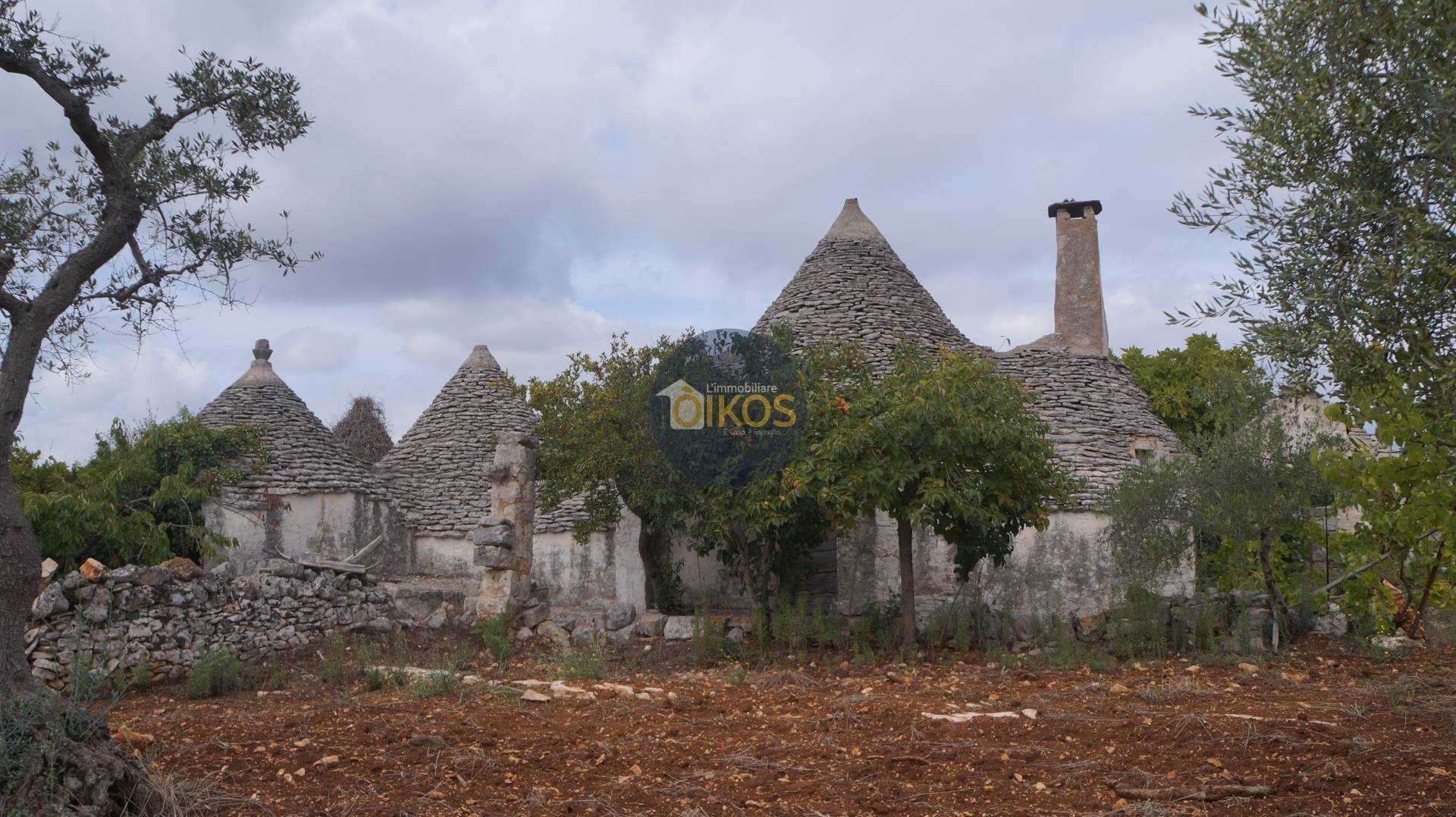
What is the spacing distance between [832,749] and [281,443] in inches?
615

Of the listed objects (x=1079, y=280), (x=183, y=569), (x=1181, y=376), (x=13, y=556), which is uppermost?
(x=1079, y=280)

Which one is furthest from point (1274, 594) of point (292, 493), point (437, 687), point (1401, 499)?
point (292, 493)

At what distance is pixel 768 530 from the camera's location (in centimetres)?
1266

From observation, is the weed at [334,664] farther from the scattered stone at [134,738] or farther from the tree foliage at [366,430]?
the tree foliage at [366,430]

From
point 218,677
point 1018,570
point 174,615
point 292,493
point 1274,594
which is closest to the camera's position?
point 218,677

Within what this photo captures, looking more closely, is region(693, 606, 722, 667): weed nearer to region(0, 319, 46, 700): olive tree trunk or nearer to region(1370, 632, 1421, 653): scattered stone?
region(1370, 632, 1421, 653): scattered stone

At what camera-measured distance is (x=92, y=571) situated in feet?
32.6

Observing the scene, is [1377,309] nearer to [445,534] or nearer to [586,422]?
[586,422]

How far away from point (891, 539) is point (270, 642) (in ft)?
25.0

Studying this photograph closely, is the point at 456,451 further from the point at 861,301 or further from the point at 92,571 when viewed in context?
the point at 92,571

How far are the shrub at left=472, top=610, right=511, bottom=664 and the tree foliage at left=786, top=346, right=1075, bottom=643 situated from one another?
3.84 metres

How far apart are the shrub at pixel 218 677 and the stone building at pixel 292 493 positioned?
7.85 metres

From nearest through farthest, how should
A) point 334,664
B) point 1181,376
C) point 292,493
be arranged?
point 334,664 < point 292,493 < point 1181,376

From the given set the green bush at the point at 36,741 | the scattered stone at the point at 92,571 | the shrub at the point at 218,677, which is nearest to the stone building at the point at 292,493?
the scattered stone at the point at 92,571
